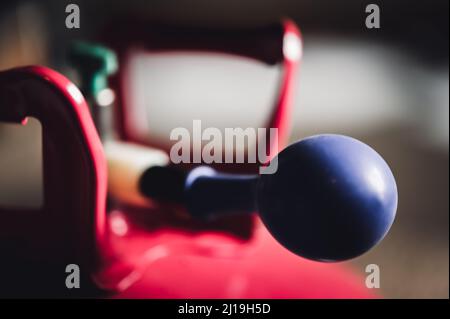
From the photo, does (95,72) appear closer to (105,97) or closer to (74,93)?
(105,97)

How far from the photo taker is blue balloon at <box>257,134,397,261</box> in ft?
0.86

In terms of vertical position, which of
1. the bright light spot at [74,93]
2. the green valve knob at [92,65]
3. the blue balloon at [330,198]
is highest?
the green valve knob at [92,65]

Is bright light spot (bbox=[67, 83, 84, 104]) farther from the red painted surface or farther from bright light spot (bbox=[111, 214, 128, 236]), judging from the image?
bright light spot (bbox=[111, 214, 128, 236])

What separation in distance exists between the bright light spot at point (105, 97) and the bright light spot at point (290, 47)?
19 centimetres

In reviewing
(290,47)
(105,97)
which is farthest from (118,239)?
(290,47)

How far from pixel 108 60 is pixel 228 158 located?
168mm

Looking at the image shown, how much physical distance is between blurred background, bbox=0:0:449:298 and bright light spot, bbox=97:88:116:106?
49cm

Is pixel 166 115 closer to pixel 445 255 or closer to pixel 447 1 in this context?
pixel 445 255

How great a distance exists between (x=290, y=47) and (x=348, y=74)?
1234mm

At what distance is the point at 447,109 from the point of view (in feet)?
4.47

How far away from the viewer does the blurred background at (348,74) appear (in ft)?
3.17

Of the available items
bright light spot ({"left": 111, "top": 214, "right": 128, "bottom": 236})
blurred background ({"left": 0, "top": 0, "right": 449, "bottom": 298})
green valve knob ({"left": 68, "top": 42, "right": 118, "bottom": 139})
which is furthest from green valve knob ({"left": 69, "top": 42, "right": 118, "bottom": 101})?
blurred background ({"left": 0, "top": 0, "right": 449, "bottom": 298})

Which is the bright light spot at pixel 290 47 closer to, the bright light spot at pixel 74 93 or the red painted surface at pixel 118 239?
the red painted surface at pixel 118 239

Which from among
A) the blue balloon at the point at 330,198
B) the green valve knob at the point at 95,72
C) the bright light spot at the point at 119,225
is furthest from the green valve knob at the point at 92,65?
the blue balloon at the point at 330,198
